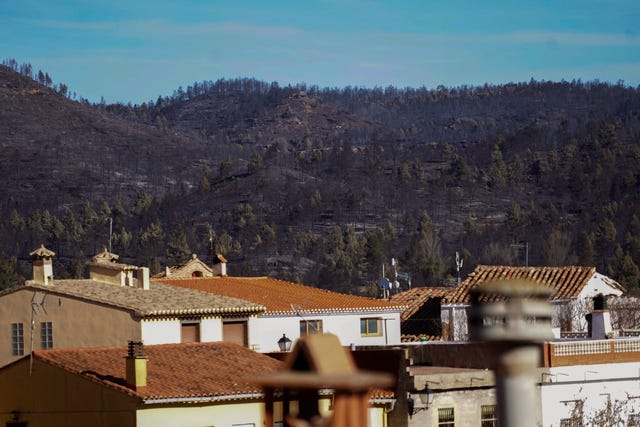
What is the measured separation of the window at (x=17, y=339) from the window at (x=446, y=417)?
1418 cm

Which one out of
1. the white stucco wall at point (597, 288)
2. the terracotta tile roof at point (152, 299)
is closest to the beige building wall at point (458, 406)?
the terracotta tile roof at point (152, 299)

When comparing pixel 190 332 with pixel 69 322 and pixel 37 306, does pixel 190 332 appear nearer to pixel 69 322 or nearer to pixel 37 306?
pixel 69 322

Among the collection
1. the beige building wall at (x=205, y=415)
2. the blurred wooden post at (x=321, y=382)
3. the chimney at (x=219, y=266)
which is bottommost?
the beige building wall at (x=205, y=415)

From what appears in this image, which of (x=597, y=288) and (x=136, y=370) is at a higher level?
(x=136, y=370)

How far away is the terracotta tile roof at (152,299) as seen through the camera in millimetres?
41062

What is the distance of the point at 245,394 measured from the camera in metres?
30.8

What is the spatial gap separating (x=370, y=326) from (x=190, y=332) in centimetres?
1302

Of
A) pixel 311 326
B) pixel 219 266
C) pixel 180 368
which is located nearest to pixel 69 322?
pixel 180 368

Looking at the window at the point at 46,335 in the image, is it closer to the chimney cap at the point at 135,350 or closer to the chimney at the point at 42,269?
the chimney at the point at 42,269

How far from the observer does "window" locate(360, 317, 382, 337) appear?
176ft

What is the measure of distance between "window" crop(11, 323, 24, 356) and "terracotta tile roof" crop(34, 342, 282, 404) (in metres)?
8.98

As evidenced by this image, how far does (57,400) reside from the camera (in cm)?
3123

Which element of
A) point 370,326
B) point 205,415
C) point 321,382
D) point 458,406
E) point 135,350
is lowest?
point 458,406

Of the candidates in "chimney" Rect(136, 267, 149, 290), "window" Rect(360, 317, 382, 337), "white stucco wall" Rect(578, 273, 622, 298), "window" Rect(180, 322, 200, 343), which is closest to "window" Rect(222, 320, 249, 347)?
"window" Rect(180, 322, 200, 343)
